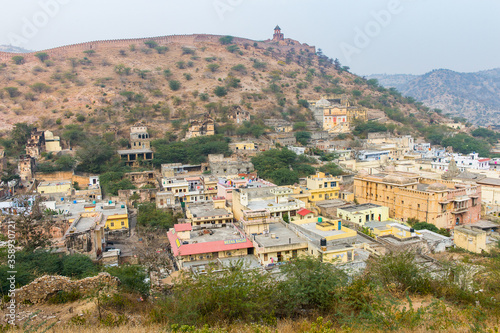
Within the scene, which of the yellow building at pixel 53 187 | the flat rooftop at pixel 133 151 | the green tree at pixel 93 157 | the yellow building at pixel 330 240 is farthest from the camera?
the flat rooftop at pixel 133 151

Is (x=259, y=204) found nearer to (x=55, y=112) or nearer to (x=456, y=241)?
(x=456, y=241)

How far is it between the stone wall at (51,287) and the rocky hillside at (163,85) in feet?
83.2

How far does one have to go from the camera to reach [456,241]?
16469 mm

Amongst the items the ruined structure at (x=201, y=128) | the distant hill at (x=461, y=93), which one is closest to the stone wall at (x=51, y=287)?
the ruined structure at (x=201, y=128)

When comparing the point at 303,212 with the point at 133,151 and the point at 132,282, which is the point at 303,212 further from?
the point at 133,151

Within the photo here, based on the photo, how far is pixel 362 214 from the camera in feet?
57.8

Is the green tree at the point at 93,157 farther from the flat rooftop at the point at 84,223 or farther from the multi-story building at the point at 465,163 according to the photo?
the multi-story building at the point at 465,163

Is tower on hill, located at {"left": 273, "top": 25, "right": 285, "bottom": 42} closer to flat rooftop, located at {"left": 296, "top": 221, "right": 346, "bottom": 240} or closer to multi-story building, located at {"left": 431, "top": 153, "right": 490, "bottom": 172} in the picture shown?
multi-story building, located at {"left": 431, "top": 153, "right": 490, "bottom": 172}

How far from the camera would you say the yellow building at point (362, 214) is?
57.7 feet

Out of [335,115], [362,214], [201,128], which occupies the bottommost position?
[362,214]

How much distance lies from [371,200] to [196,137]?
44.6 ft

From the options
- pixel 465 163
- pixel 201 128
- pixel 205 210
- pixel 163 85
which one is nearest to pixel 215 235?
pixel 205 210

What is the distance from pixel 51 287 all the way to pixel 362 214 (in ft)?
44.7

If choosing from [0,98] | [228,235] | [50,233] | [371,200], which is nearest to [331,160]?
[371,200]
